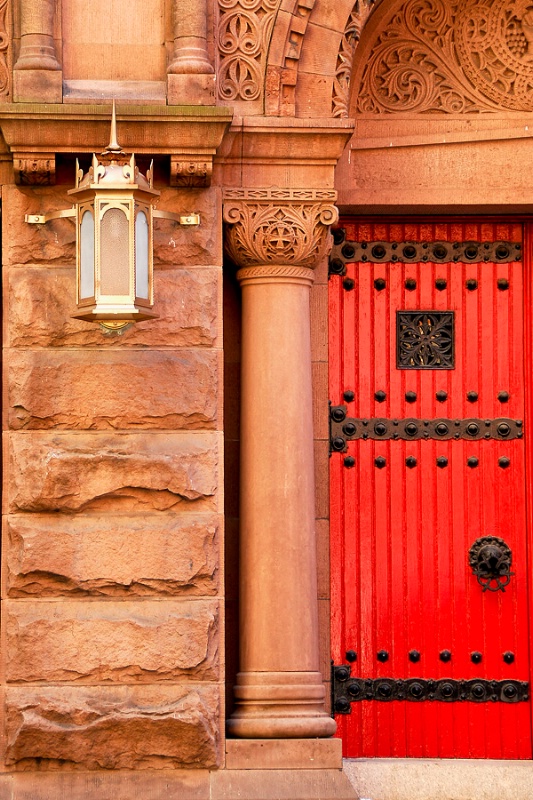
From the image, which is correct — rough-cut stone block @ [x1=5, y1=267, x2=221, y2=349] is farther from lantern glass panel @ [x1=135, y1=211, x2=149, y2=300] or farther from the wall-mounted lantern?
lantern glass panel @ [x1=135, y1=211, x2=149, y2=300]

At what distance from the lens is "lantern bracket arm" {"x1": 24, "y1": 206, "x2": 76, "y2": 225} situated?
29.9ft

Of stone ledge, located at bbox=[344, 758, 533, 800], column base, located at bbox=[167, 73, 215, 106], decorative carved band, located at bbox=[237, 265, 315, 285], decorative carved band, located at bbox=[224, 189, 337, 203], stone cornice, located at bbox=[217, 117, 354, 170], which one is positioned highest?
column base, located at bbox=[167, 73, 215, 106]

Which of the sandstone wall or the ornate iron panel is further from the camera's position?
the ornate iron panel

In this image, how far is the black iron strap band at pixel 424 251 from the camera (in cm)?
1050

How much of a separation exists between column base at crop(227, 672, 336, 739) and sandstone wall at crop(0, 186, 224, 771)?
8.1 inches

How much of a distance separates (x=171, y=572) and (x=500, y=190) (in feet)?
9.89

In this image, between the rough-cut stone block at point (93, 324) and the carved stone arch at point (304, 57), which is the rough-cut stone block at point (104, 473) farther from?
the carved stone arch at point (304, 57)

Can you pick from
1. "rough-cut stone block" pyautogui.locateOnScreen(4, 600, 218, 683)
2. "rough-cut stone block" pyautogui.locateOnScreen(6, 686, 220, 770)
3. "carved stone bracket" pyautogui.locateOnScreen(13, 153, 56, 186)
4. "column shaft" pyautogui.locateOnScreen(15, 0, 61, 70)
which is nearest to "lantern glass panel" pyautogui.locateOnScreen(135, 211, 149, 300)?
"carved stone bracket" pyautogui.locateOnScreen(13, 153, 56, 186)

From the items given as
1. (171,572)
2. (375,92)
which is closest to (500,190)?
(375,92)

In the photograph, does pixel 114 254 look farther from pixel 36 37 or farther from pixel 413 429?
pixel 413 429

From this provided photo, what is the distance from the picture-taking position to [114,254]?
→ 8.80m

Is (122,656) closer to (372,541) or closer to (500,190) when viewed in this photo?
(372,541)

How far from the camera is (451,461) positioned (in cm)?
1038

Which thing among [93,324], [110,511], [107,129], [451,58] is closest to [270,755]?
[110,511]
